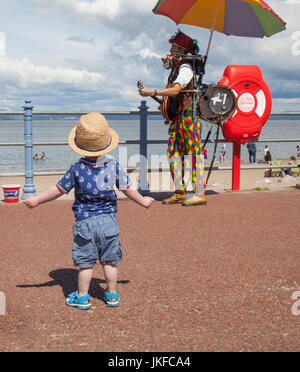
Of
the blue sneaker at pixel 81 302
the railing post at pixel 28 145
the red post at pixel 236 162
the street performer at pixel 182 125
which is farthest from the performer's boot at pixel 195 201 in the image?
the blue sneaker at pixel 81 302

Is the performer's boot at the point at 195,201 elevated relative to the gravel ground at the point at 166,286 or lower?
elevated

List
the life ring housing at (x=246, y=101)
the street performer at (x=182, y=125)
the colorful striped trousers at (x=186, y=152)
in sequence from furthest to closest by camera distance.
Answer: the life ring housing at (x=246, y=101)
the colorful striped trousers at (x=186, y=152)
the street performer at (x=182, y=125)

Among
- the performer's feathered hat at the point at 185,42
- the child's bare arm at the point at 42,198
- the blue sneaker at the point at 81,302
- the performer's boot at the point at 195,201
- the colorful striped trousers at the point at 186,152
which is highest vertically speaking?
the performer's feathered hat at the point at 185,42

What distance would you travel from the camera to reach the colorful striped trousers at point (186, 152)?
639cm

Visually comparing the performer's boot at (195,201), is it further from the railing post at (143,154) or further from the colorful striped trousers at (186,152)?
the railing post at (143,154)

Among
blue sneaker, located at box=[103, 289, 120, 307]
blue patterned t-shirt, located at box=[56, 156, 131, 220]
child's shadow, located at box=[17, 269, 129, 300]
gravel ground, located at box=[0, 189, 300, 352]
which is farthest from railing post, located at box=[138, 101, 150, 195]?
blue sneaker, located at box=[103, 289, 120, 307]

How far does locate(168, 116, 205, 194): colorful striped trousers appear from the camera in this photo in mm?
6387

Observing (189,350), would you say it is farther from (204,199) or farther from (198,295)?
(204,199)

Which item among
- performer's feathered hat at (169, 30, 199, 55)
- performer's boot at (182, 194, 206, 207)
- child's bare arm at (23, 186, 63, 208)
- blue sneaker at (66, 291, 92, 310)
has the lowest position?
blue sneaker at (66, 291, 92, 310)

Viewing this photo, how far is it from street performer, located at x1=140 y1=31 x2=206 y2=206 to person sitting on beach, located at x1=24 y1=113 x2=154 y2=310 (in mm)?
2905

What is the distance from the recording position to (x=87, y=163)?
3.18 m

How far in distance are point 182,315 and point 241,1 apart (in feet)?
16.0

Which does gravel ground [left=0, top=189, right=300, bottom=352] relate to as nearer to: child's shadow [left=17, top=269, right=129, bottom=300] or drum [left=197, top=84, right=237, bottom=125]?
child's shadow [left=17, top=269, right=129, bottom=300]
